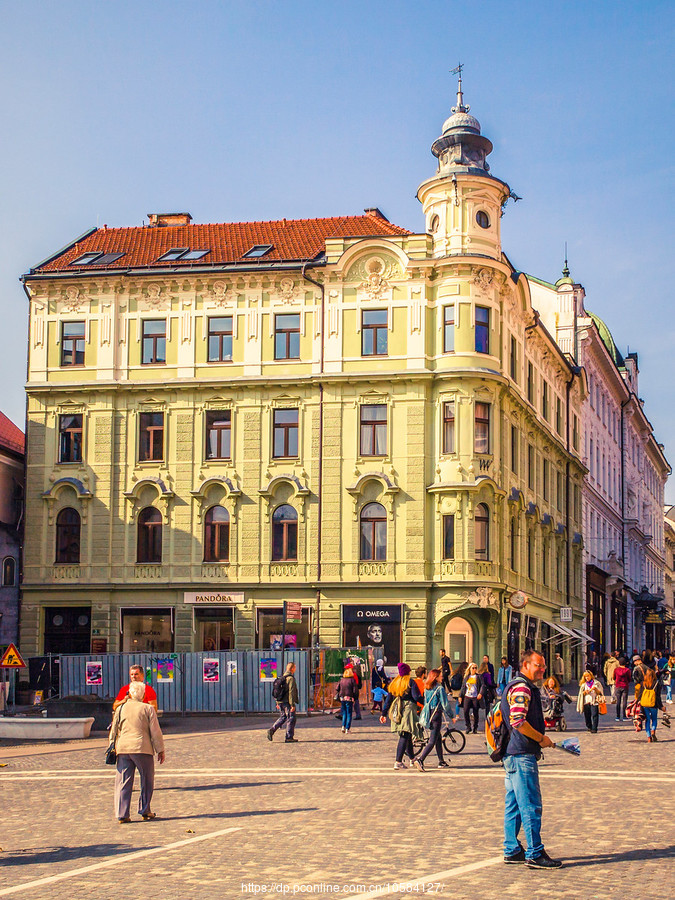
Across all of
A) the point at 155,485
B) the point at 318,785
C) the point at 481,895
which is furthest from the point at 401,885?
the point at 155,485

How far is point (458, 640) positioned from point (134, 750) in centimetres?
2987

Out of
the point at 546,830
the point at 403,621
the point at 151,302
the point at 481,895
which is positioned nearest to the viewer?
the point at 481,895

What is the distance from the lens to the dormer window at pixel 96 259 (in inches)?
1898

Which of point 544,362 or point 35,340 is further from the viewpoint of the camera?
point 544,362

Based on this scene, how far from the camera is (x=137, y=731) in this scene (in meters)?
14.8

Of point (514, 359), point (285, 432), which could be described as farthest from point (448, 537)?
point (514, 359)

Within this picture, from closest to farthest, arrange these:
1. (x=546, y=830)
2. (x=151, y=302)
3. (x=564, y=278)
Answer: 1. (x=546, y=830)
2. (x=151, y=302)
3. (x=564, y=278)

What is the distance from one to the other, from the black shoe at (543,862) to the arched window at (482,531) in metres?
33.0

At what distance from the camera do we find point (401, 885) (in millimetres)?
10070

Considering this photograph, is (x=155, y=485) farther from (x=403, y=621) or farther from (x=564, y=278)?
(x=564, y=278)

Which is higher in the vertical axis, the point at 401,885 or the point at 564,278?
the point at 564,278

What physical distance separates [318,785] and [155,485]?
28415 millimetres

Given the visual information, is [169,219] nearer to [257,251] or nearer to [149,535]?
[257,251]

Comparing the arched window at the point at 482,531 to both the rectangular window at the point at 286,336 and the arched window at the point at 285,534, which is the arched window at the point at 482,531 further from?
the rectangular window at the point at 286,336
